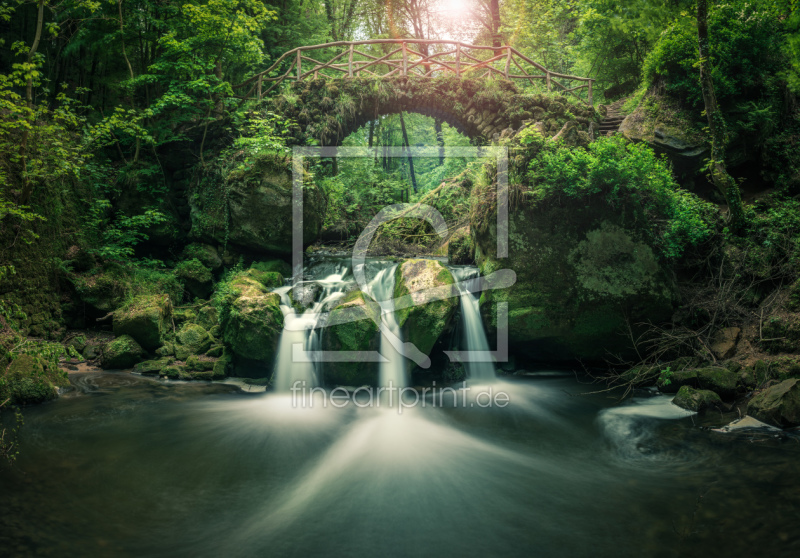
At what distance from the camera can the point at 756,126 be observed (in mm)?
8844

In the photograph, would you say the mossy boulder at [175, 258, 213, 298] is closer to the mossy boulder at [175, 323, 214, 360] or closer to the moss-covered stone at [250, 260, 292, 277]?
the moss-covered stone at [250, 260, 292, 277]

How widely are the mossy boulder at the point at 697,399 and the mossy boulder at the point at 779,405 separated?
0.49 metres

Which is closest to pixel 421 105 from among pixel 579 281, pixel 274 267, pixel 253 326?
pixel 274 267

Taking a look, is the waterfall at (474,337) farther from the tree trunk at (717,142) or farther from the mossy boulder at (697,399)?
the tree trunk at (717,142)

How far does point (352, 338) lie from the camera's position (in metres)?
7.14

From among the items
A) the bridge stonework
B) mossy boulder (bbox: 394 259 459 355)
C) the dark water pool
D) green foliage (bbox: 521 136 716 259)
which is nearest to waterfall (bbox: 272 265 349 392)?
the dark water pool

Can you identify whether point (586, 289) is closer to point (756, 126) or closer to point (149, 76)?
point (756, 126)

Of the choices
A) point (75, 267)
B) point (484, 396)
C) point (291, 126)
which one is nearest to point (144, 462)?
point (484, 396)

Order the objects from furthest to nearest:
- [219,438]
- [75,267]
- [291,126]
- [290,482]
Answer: [291,126]
[75,267]
[219,438]
[290,482]

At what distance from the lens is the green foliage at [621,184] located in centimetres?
732

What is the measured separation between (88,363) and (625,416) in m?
8.87

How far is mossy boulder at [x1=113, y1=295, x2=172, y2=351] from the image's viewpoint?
7996mm

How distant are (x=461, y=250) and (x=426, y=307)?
9.23ft

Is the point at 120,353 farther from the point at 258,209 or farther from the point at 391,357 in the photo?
the point at 391,357
